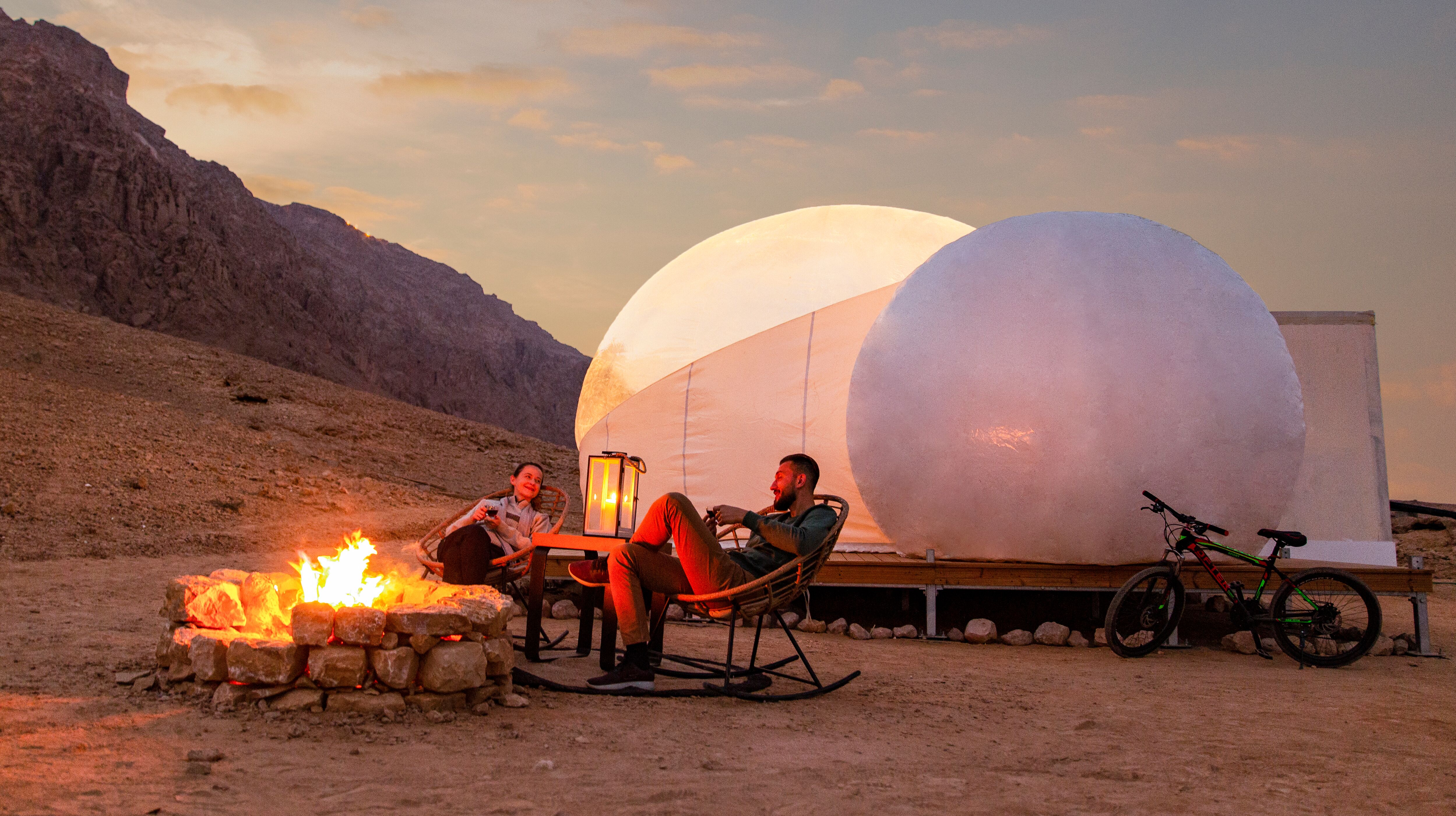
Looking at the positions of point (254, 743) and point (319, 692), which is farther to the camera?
point (319, 692)

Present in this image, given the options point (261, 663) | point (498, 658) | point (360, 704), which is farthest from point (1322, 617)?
point (261, 663)

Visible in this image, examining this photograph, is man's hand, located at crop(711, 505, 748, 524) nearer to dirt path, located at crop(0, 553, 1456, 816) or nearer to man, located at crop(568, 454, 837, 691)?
man, located at crop(568, 454, 837, 691)

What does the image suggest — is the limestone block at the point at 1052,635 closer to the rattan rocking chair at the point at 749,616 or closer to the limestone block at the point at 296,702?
the rattan rocking chair at the point at 749,616

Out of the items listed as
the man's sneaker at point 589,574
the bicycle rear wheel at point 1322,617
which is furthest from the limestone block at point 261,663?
the bicycle rear wheel at point 1322,617

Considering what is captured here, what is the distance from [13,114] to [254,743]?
41.6 meters

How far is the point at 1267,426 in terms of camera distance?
21.2ft

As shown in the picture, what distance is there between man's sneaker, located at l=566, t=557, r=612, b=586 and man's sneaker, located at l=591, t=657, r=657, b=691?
44 centimetres

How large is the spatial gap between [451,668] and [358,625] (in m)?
0.37

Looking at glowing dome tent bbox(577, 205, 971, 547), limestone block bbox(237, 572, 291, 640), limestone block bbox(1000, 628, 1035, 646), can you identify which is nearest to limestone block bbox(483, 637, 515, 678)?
limestone block bbox(237, 572, 291, 640)

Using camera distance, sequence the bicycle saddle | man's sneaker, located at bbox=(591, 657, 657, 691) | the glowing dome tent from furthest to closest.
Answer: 1. the glowing dome tent
2. the bicycle saddle
3. man's sneaker, located at bbox=(591, 657, 657, 691)

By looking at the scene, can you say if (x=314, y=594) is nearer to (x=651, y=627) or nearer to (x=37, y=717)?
(x=37, y=717)

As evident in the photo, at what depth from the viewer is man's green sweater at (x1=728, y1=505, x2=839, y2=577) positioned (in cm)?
447

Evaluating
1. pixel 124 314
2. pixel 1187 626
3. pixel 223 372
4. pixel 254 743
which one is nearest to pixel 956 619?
pixel 1187 626

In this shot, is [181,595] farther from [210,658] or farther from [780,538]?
→ [780,538]
